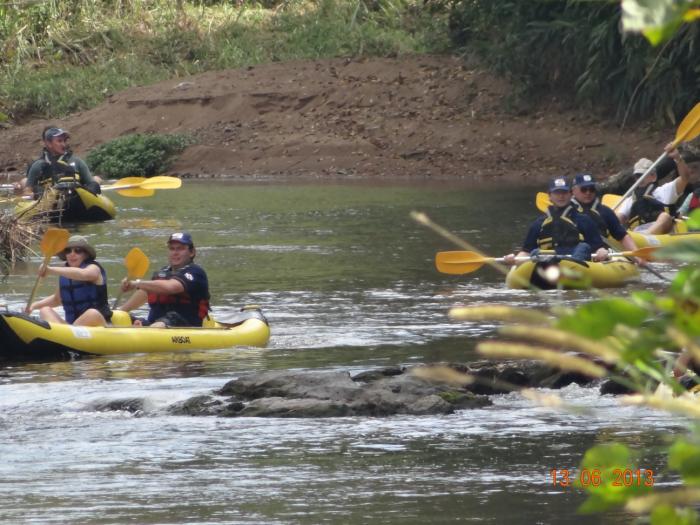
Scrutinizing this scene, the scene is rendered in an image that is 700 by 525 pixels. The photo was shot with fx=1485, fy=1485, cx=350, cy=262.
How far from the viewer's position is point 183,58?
1389 inches

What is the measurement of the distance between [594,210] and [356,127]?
54.5 ft

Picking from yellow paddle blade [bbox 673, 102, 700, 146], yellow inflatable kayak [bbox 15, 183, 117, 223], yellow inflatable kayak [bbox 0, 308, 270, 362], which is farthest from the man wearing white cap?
yellow inflatable kayak [bbox 15, 183, 117, 223]

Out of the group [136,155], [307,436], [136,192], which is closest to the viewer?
[307,436]

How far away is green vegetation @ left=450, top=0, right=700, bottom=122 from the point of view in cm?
2531

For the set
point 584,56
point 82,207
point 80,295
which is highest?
point 80,295

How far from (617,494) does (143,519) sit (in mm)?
4114

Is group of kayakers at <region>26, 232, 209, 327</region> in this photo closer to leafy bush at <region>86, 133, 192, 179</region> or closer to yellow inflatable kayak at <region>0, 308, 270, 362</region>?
yellow inflatable kayak at <region>0, 308, 270, 362</region>

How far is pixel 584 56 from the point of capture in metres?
27.7

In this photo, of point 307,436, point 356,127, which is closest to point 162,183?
point 307,436

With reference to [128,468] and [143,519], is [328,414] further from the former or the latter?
[143,519]

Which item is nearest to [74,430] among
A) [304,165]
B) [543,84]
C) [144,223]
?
[144,223]

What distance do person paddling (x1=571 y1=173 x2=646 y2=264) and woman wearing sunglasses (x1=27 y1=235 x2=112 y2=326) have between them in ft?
14.8

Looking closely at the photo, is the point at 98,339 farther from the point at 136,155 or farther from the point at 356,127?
the point at 356,127

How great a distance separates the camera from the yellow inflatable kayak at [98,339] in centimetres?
1019
